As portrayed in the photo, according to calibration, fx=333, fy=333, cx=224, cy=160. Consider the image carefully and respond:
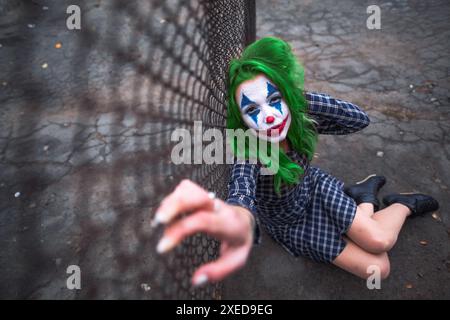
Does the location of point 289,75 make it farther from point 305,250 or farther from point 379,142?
point 379,142

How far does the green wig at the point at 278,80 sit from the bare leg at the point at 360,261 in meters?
0.55

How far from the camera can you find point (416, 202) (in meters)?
1.92

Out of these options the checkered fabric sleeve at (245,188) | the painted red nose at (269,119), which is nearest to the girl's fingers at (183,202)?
the checkered fabric sleeve at (245,188)

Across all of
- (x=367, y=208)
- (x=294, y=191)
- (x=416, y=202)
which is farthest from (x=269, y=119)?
(x=416, y=202)

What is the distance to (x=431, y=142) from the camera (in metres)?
2.42

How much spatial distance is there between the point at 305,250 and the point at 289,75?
94 centimetres

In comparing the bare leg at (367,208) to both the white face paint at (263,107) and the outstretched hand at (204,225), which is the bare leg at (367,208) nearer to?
the white face paint at (263,107)

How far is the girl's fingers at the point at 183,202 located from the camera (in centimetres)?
60

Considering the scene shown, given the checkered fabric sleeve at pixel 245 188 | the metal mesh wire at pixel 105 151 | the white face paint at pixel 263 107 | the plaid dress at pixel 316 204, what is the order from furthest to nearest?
the metal mesh wire at pixel 105 151 < the plaid dress at pixel 316 204 < the white face paint at pixel 263 107 < the checkered fabric sleeve at pixel 245 188

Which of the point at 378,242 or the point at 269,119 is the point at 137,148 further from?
the point at 378,242

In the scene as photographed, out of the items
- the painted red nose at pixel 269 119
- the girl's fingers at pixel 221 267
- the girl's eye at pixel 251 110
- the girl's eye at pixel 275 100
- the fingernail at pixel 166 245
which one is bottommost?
the girl's fingers at pixel 221 267

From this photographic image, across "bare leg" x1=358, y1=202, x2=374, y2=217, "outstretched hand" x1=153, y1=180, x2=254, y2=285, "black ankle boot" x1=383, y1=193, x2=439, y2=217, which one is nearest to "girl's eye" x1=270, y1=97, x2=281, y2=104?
"outstretched hand" x1=153, y1=180, x2=254, y2=285

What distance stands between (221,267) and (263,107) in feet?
2.36
